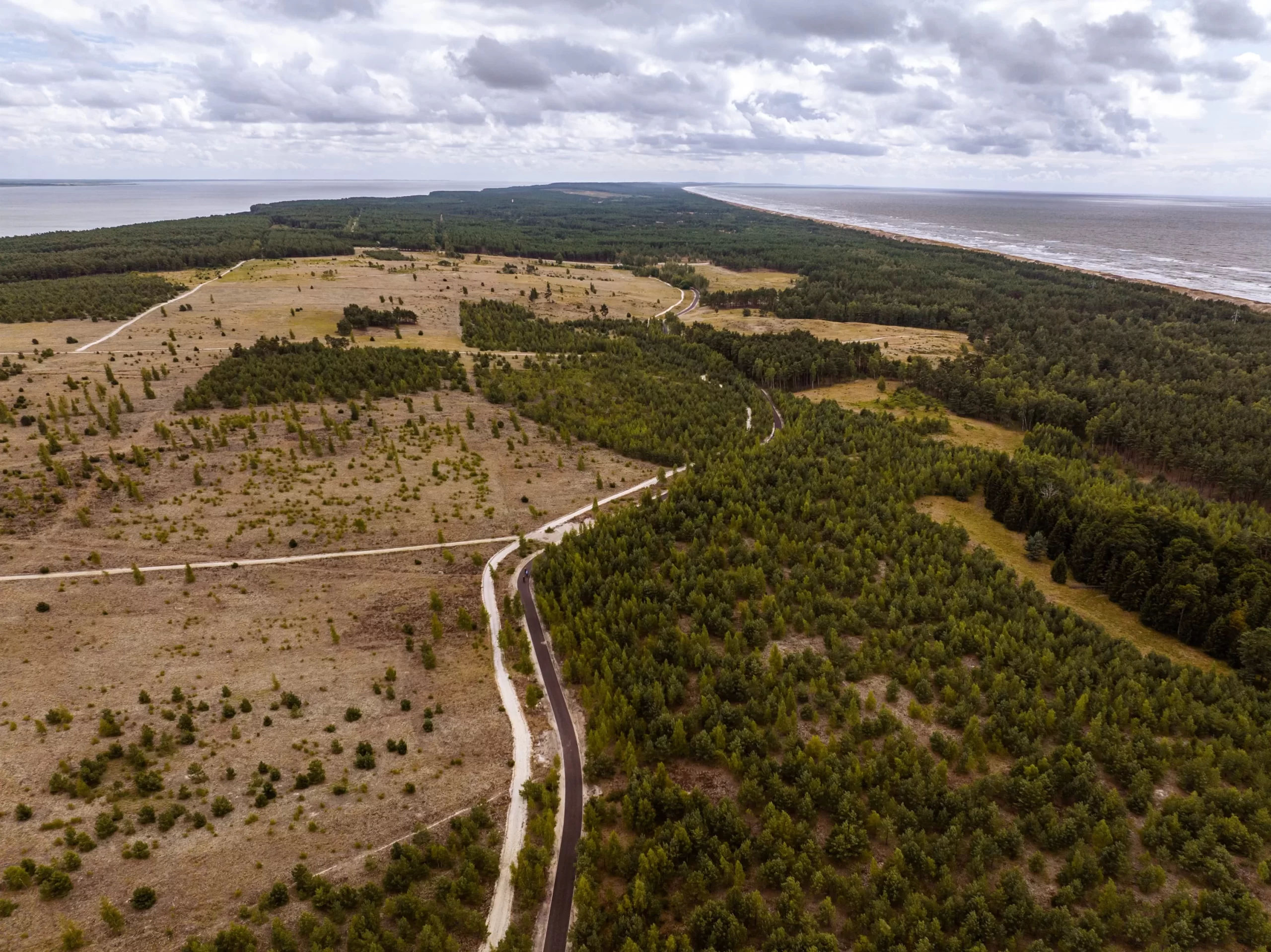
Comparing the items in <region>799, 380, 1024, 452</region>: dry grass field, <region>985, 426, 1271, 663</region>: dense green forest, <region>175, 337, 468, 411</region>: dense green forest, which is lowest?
<region>985, 426, 1271, 663</region>: dense green forest

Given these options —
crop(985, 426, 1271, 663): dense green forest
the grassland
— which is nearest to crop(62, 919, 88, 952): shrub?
crop(985, 426, 1271, 663): dense green forest

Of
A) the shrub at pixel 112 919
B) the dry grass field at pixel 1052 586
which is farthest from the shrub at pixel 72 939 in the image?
the dry grass field at pixel 1052 586

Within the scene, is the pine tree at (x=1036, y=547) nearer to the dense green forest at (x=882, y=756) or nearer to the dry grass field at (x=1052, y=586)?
the dry grass field at (x=1052, y=586)

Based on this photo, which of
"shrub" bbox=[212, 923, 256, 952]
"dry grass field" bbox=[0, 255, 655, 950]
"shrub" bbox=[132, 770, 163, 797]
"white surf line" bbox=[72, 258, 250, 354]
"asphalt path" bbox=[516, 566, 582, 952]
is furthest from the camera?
"white surf line" bbox=[72, 258, 250, 354]

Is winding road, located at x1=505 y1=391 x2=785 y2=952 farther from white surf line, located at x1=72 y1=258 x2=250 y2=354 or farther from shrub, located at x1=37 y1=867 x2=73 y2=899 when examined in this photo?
white surf line, located at x1=72 y1=258 x2=250 y2=354

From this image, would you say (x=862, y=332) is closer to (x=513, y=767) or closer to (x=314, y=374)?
(x=314, y=374)

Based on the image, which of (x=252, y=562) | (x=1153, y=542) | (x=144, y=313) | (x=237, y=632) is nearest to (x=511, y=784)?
(x=237, y=632)
